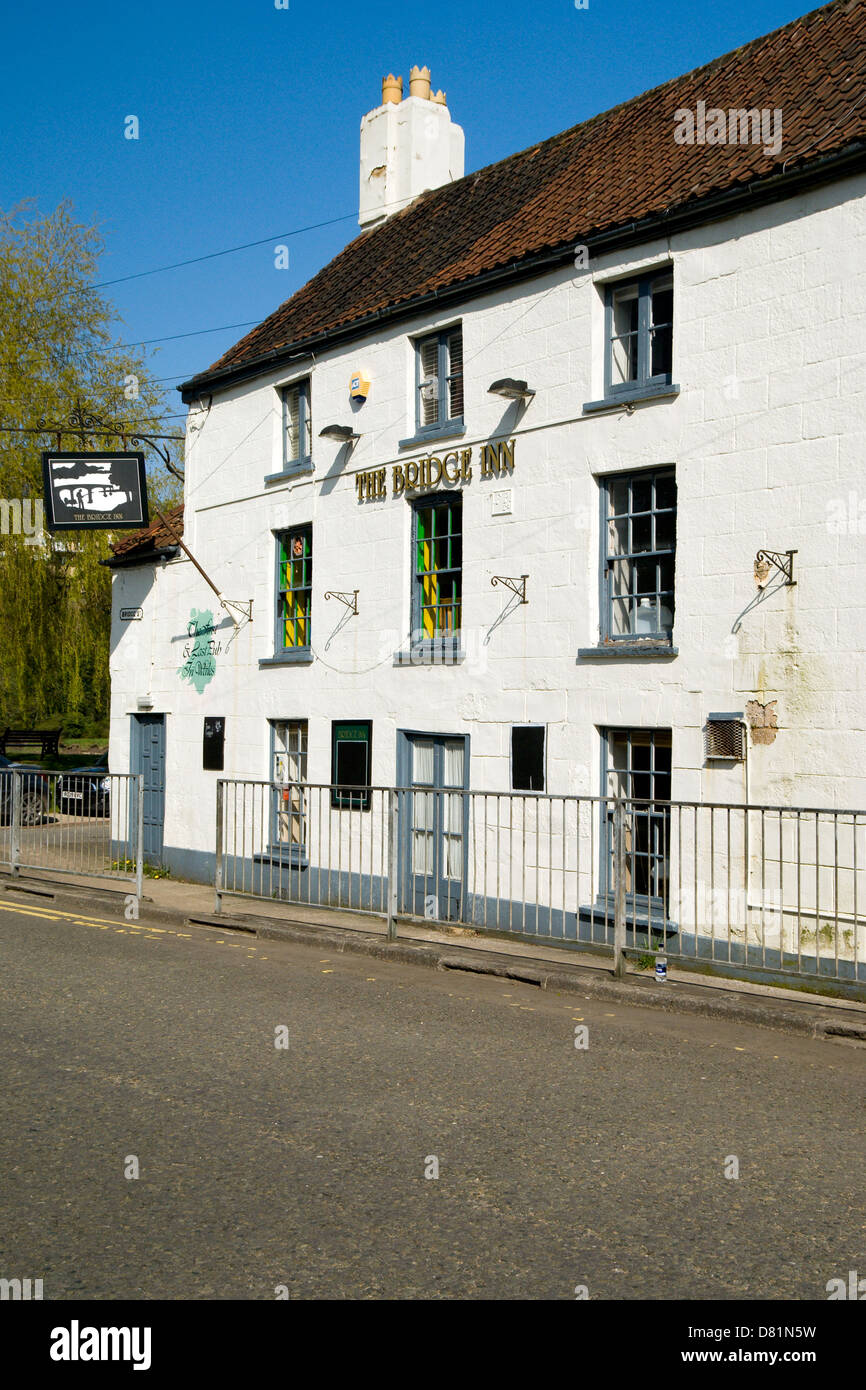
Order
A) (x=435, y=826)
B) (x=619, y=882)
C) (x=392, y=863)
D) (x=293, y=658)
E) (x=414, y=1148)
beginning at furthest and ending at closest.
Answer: (x=293, y=658) → (x=435, y=826) → (x=392, y=863) → (x=619, y=882) → (x=414, y=1148)

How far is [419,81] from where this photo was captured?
20609mm

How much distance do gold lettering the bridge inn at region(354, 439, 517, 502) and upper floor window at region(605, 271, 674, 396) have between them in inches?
61.8

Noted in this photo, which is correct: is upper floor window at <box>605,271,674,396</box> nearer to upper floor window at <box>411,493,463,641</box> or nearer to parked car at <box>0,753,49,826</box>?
upper floor window at <box>411,493,463,641</box>

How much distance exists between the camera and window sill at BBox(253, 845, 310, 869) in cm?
1389

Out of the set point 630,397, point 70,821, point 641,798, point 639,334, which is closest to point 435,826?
point 641,798

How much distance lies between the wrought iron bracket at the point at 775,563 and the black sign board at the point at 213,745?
383 inches

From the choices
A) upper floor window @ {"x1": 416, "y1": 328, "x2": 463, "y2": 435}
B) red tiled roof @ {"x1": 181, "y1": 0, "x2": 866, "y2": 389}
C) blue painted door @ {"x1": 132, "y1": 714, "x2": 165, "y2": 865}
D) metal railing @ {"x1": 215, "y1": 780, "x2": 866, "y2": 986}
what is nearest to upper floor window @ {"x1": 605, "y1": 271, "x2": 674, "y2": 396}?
red tiled roof @ {"x1": 181, "y1": 0, "x2": 866, "y2": 389}

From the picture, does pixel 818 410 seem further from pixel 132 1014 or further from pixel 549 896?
pixel 132 1014

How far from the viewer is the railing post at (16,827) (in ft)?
54.7

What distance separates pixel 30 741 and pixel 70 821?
2483 cm

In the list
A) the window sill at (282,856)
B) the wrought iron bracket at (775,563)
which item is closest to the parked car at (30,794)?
the window sill at (282,856)

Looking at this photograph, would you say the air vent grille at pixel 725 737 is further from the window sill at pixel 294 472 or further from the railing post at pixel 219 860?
the window sill at pixel 294 472

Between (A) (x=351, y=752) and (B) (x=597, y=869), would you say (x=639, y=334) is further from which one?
(A) (x=351, y=752)
